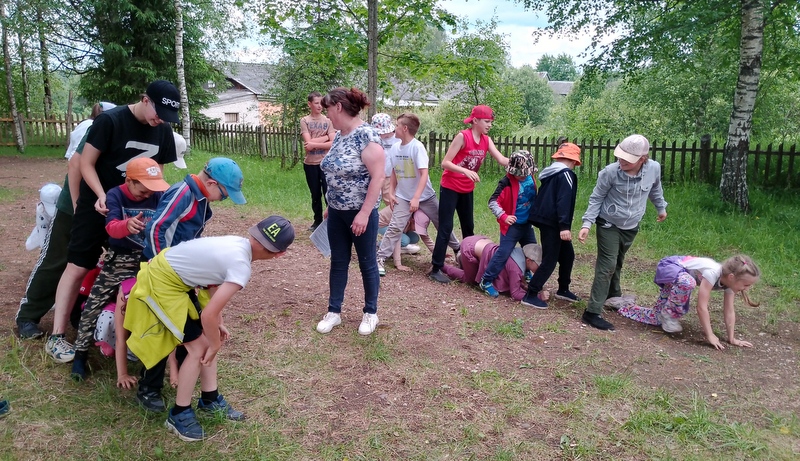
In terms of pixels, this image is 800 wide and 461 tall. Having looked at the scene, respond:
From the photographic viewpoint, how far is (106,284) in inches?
129

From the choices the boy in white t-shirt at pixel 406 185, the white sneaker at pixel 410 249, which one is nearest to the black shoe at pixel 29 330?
the boy in white t-shirt at pixel 406 185

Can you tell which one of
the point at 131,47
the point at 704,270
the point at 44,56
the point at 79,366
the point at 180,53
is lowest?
the point at 79,366

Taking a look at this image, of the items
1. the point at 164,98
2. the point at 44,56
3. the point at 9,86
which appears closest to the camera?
the point at 164,98

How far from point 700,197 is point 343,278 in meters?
7.39

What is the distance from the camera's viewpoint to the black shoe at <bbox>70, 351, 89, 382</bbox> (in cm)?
331

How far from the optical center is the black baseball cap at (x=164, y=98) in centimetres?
318

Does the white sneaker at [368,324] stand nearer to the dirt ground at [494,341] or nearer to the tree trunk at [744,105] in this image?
the dirt ground at [494,341]

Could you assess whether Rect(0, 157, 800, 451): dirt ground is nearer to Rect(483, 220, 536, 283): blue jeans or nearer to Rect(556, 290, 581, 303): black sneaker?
Rect(556, 290, 581, 303): black sneaker

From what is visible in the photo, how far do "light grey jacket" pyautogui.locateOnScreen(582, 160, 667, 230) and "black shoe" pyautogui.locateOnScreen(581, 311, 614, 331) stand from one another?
743mm

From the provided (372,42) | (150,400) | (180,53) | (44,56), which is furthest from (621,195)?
(44,56)

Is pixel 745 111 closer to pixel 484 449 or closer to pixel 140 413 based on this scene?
pixel 484 449

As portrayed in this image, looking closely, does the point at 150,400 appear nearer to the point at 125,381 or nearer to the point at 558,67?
the point at 125,381

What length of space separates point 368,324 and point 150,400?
1587 millimetres

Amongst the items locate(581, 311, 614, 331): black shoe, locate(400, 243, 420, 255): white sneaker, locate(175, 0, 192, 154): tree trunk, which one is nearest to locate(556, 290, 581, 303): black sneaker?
locate(581, 311, 614, 331): black shoe
